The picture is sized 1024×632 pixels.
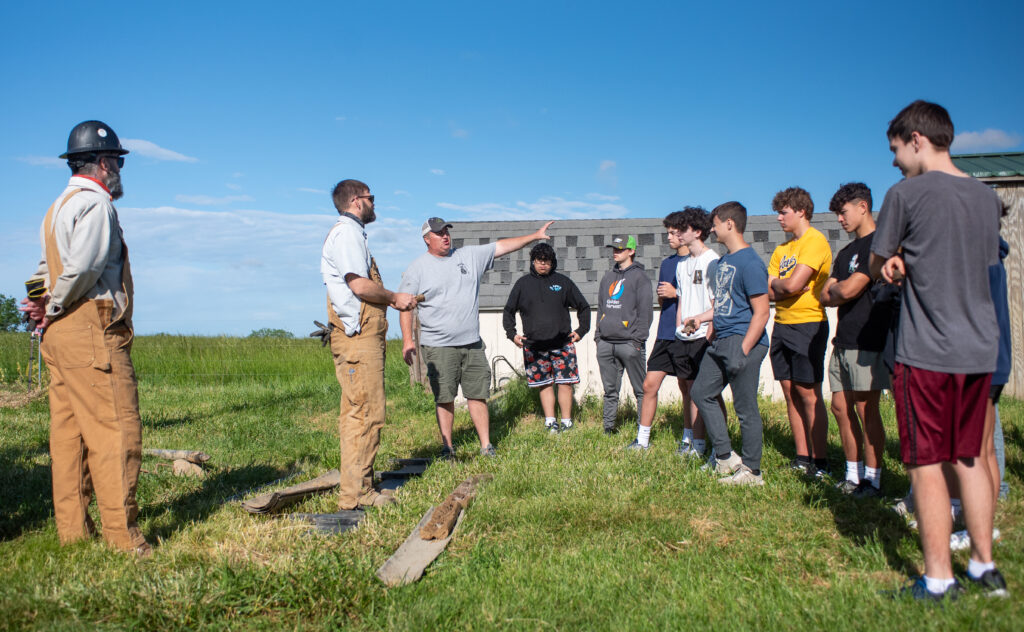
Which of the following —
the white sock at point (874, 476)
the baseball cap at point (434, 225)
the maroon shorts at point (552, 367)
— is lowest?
the white sock at point (874, 476)

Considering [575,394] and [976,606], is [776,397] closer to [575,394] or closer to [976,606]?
[575,394]

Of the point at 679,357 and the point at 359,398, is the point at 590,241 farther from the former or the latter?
the point at 359,398

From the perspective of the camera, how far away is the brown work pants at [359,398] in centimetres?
494

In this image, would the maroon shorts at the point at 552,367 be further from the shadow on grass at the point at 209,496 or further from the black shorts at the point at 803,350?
the black shorts at the point at 803,350

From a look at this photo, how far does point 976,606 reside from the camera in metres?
2.80

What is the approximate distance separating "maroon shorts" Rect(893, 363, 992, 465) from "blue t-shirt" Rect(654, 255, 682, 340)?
3246 mm

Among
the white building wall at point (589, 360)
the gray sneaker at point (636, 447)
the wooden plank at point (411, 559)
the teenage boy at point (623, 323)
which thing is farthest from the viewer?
the white building wall at point (589, 360)

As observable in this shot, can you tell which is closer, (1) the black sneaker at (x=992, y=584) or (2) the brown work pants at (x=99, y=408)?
(1) the black sneaker at (x=992, y=584)

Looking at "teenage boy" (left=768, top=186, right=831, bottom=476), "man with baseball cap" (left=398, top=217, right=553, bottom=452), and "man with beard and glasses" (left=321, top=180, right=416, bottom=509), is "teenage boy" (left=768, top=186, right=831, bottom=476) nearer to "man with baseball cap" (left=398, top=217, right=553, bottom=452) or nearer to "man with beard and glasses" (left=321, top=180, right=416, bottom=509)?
"man with baseball cap" (left=398, top=217, right=553, bottom=452)

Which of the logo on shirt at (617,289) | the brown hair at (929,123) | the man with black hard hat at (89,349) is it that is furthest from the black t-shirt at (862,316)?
the man with black hard hat at (89,349)

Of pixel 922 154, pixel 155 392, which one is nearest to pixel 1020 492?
pixel 922 154

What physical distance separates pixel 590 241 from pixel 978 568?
7.30m

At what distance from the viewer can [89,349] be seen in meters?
3.91

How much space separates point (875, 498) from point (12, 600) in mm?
4813
